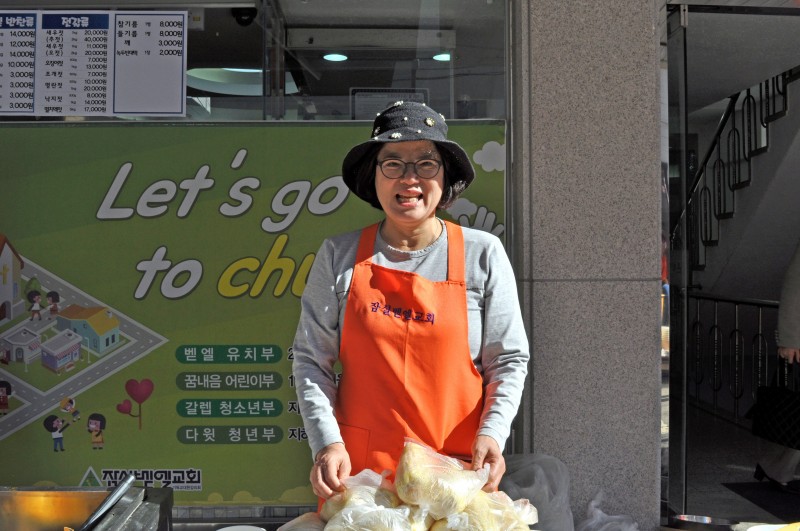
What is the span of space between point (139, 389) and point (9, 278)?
0.88m

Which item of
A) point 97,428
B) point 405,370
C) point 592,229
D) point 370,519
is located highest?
point 592,229

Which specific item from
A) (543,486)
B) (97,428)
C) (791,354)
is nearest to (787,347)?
(791,354)

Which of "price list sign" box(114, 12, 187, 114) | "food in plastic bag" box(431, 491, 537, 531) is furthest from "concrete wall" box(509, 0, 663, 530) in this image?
"food in plastic bag" box(431, 491, 537, 531)

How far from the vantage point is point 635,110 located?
4090 mm

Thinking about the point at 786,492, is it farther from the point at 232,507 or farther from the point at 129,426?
the point at 129,426

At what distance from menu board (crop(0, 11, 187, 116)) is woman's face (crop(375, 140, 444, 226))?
81.1 inches

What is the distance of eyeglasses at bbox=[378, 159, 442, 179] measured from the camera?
2.51 metres

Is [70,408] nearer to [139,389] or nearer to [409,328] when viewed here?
[139,389]

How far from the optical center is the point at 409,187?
251 centimetres

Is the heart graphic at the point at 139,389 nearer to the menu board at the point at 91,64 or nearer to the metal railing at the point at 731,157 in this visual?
the menu board at the point at 91,64

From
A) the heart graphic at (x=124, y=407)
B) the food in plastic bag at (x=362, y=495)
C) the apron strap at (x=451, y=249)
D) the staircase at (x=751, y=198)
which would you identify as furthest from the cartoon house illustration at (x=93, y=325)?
the staircase at (x=751, y=198)

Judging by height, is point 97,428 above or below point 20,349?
below

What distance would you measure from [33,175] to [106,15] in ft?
2.99

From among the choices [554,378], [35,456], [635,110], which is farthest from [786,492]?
[35,456]
